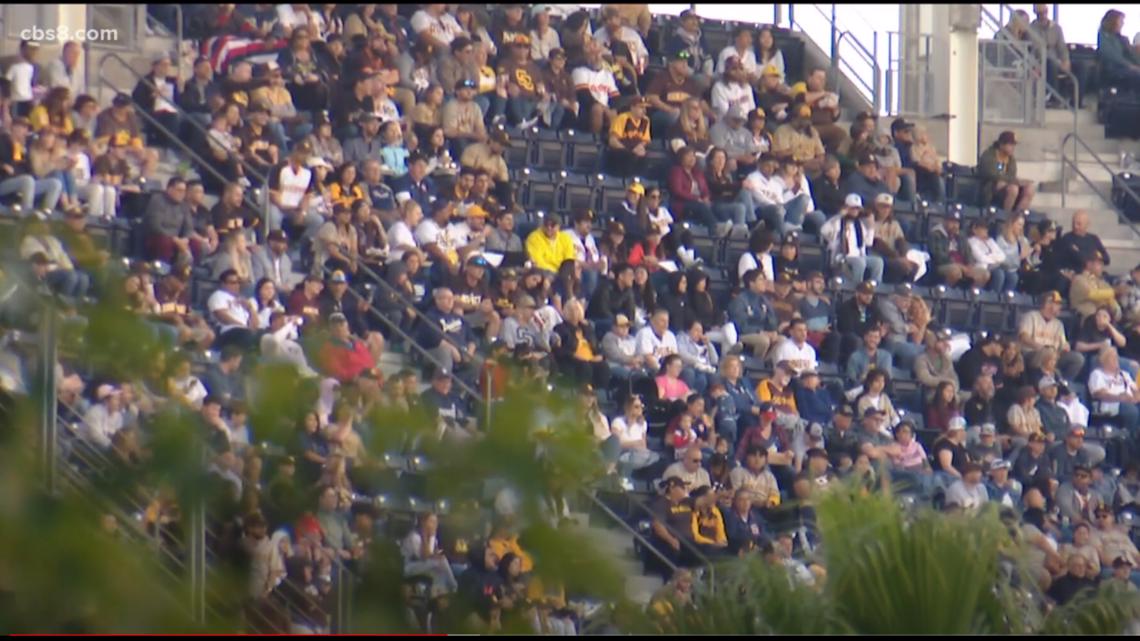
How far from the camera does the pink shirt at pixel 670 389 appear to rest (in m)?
15.6

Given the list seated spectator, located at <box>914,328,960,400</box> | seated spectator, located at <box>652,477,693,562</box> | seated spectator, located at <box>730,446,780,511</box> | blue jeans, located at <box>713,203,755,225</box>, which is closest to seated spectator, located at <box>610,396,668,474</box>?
seated spectator, located at <box>652,477,693,562</box>

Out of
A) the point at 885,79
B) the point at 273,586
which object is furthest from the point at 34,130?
the point at 273,586

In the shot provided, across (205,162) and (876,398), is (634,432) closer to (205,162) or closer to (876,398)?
(876,398)

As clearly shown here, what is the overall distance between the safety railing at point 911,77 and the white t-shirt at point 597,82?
143 inches

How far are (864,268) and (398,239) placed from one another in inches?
164

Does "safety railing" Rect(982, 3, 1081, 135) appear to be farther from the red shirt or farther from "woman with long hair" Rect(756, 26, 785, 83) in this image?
the red shirt

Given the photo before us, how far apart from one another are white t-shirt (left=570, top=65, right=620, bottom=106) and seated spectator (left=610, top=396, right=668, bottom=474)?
13.9 feet

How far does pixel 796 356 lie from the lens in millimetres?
16781

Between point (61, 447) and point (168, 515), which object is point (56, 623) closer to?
point (168, 515)

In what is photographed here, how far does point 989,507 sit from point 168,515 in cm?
591

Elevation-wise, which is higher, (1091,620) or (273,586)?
(273,586)

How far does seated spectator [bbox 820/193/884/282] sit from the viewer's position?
18.2 m

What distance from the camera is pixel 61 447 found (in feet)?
9.78

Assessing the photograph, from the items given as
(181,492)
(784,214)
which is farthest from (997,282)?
(181,492)
